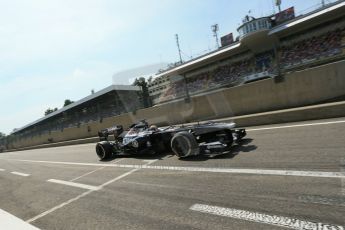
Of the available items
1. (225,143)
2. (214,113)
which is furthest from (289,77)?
(225,143)

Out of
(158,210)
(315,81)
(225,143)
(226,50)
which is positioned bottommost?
(158,210)

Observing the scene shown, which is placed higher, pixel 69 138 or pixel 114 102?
pixel 114 102

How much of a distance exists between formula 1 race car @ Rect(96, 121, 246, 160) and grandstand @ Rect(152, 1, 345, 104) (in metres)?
15.6

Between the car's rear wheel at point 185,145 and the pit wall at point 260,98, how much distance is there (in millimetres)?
4706

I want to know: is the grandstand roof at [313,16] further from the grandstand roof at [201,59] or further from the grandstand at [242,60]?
the grandstand roof at [201,59]

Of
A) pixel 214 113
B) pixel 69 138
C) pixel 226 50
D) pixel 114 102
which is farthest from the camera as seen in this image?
pixel 226 50

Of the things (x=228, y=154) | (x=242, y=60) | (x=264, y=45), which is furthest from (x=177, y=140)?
(x=242, y=60)

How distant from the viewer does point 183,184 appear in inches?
267

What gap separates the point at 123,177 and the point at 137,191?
69.5 inches

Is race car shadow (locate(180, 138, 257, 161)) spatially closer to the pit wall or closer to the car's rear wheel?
the car's rear wheel

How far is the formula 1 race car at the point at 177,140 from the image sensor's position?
867cm

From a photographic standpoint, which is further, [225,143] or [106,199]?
[225,143]

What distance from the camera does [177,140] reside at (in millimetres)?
9078

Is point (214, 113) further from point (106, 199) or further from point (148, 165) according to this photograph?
point (106, 199)
